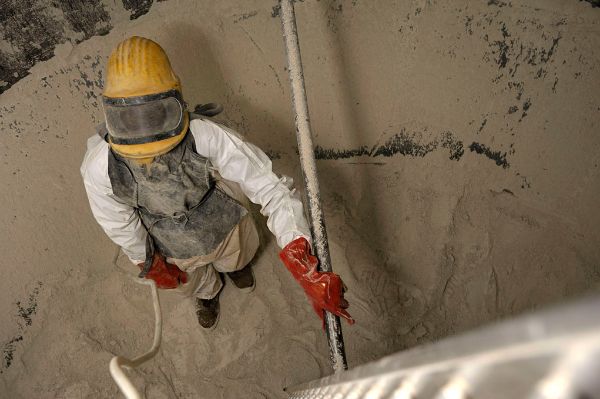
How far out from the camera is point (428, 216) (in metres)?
2.14

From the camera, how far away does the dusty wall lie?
→ 1.90 metres

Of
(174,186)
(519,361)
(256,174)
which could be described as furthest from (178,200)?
(519,361)

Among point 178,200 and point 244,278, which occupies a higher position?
point 178,200

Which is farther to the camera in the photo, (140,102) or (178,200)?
(178,200)

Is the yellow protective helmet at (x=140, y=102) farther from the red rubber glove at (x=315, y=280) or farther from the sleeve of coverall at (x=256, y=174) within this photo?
the red rubber glove at (x=315, y=280)

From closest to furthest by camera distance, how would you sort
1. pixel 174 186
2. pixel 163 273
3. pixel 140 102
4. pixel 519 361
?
pixel 519 361 → pixel 140 102 → pixel 174 186 → pixel 163 273

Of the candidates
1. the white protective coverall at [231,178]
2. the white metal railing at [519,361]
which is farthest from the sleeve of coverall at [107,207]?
the white metal railing at [519,361]

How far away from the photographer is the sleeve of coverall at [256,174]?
1.50 m

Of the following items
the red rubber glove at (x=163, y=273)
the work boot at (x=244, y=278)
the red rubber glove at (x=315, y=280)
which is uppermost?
the red rubber glove at (x=315, y=280)

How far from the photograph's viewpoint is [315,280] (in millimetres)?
1354

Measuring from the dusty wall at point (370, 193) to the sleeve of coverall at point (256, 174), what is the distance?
726mm

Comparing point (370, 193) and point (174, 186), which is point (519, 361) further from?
point (370, 193)

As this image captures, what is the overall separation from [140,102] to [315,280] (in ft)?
2.65

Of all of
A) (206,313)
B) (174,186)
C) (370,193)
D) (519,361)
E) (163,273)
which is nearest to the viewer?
(519,361)
